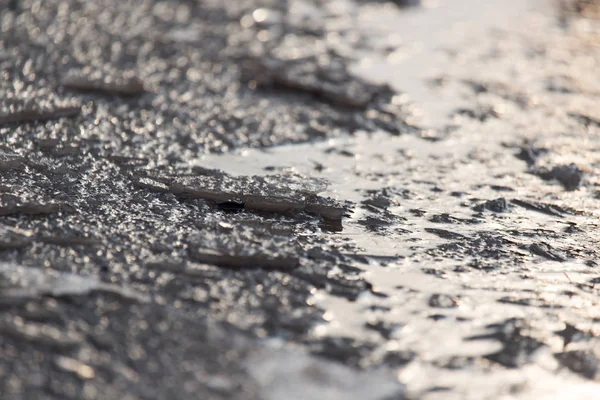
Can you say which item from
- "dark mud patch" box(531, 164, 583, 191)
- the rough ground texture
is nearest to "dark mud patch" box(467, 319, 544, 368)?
the rough ground texture

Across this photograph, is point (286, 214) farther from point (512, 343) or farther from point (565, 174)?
point (565, 174)

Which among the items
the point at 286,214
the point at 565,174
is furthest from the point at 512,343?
the point at 565,174

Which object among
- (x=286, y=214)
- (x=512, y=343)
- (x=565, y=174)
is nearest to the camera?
(x=512, y=343)

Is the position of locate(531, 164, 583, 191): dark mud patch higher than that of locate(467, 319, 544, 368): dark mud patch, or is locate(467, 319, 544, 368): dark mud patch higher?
locate(531, 164, 583, 191): dark mud patch

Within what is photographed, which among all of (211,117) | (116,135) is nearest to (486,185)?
(211,117)

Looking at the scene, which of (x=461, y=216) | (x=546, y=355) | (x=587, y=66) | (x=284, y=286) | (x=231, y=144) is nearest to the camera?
(x=546, y=355)

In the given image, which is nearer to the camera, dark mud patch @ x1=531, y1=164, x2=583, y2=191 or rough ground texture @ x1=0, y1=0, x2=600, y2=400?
rough ground texture @ x1=0, y1=0, x2=600, y2=400

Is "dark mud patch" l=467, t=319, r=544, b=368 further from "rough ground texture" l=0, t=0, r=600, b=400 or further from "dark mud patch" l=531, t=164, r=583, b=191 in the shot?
"dark mud patch" l=531, t=164, r=583, b=191

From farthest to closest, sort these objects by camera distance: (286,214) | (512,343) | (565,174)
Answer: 1. (565,174)
2. (286,214)
3. (512,343)

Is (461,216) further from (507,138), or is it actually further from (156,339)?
(156,339)
